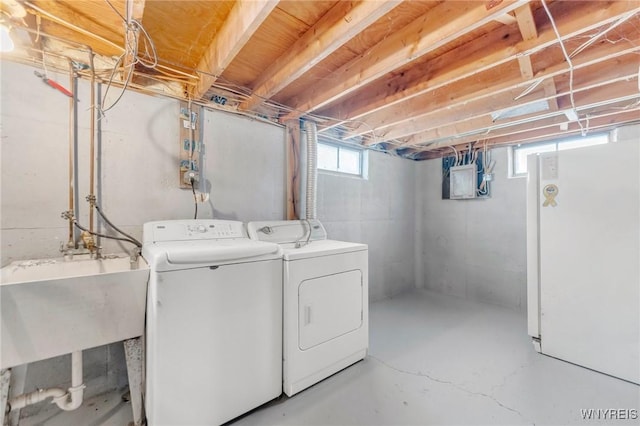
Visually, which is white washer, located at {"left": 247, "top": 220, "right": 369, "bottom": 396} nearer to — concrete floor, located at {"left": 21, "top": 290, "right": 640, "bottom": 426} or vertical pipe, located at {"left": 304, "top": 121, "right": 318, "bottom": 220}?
concrete floor, located at {"left": 21, "top": 290, "right": 640, "bottom": 426}

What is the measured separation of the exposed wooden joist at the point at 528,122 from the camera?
6.44 feet

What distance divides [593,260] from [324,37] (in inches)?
97.9

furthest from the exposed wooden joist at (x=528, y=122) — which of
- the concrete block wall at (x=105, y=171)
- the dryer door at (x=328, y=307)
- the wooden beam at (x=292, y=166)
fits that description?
the concrete block wall at (x=105, y=171)

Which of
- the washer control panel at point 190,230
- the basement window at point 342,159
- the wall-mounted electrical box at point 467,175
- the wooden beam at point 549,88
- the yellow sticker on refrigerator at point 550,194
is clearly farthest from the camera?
the wall-mounted electrical box at point 467,175

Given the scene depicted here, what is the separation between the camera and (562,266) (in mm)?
2107

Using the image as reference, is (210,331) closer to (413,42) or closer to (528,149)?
(413,42)

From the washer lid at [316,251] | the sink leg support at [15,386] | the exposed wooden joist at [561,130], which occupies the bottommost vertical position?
the sink leg support at [15,386]

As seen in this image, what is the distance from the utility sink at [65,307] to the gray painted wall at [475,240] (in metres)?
3.77

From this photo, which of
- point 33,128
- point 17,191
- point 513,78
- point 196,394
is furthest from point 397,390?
point 33,128

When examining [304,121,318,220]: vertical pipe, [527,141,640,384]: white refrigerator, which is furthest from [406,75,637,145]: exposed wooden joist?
[304,121,318,220]: vertical pipe

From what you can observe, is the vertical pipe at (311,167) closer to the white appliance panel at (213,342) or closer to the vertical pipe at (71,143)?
the white appliance panel at (213,342)

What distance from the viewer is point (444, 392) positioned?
5.78 ft

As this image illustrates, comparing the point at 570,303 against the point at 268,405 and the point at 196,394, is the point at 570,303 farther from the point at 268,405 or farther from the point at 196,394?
the point at 196,394

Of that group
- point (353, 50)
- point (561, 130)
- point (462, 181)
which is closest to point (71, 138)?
point (353, 50)
